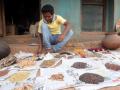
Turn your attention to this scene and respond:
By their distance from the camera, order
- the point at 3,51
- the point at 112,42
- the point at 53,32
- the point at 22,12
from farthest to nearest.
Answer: the point at 22,12
the point at 112,42
the point at 53,32
the point at 3,51

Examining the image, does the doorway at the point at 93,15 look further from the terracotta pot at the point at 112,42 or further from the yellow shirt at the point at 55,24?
the yellow shirt at the point at 55,24

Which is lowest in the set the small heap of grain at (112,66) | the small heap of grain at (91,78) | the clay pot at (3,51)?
the small heap of grain at (91,78)

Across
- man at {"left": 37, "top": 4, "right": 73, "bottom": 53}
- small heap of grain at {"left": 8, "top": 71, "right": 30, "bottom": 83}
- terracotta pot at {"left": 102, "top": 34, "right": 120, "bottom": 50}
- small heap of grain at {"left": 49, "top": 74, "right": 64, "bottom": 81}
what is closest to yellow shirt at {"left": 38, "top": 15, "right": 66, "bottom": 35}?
man at {"left": 37, "top": 4, "right": 73, "bottom": 53}

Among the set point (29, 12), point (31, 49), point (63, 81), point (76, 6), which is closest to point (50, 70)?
point (63, 81)

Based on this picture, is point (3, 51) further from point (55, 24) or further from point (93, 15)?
point (93, 15)

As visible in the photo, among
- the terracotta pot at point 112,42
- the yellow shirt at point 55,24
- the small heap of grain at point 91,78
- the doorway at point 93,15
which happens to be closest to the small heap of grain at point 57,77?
the small heap of grain at point 91,78

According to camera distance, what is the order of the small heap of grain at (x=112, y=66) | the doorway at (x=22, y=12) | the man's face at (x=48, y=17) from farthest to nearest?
the doorway at (x=22, y=12)
the man's face at (x=48, y=17)
the small heap of grain at (x=112, y=66)

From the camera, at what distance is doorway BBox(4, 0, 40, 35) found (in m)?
8.55

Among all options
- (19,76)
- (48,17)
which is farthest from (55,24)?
(19,76)

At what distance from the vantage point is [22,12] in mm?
8875

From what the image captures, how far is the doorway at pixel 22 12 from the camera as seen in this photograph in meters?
8.55

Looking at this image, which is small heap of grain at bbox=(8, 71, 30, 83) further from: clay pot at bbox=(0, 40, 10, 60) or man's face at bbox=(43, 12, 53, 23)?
man's face at bbox=(43, 12, 53, 23)

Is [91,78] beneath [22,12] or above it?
beneath

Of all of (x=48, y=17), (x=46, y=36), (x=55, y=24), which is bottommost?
(x=46, y=36)
